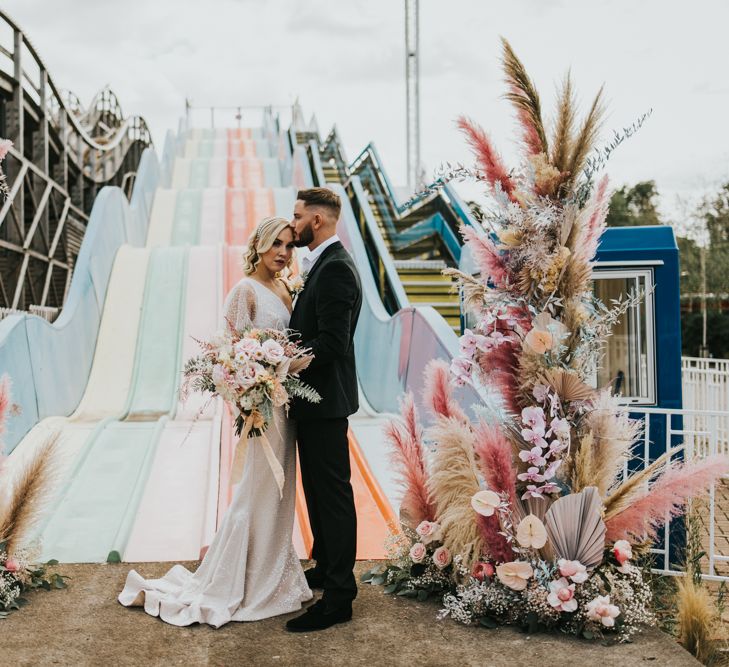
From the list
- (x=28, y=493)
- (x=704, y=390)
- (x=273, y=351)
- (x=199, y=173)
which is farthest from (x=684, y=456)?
(x=199, y=173)

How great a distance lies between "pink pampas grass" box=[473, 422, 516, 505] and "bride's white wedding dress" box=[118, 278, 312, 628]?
3.08ft

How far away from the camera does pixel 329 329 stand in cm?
356

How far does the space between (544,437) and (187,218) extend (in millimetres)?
12741

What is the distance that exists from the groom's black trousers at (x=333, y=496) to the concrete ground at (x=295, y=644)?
0.20 meters

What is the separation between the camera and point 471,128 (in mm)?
3619

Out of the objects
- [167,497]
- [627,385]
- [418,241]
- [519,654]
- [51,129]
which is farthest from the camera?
[51,129]

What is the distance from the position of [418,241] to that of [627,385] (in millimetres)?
7954

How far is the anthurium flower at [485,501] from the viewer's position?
11.2ft

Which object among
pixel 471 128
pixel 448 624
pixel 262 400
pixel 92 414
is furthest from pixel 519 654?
pixel 92 414

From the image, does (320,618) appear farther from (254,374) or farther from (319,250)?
(319,250)

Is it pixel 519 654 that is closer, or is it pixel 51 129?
pixel 519 654

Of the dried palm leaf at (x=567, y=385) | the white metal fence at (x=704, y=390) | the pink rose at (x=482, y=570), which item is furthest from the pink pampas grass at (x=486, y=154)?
the white metal fence at (x=704, y=390)

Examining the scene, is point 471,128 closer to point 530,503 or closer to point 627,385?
point 530,503

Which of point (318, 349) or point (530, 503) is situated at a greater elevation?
point (318, 349)
